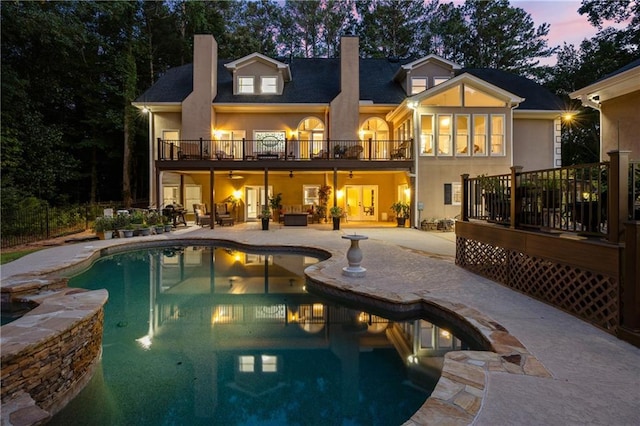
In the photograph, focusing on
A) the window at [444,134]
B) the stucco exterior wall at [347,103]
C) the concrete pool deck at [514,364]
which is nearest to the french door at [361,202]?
the stucco exterior wall at [347,103]

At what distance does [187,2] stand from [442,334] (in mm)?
27649

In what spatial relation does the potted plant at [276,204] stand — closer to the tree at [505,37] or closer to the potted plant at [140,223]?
the potted plant at [140,223]

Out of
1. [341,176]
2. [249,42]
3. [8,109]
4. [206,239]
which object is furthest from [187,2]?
[206,239]

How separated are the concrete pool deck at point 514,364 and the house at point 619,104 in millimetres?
4296

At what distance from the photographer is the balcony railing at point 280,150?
50.3 ft

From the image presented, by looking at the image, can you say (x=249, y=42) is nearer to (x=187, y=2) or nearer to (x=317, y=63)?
(x=187, y=2)

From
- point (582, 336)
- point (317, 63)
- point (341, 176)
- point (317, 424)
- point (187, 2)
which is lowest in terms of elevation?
point (317, 424)

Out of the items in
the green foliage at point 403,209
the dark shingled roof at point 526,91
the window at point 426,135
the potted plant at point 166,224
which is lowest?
the potted plant at point 166,224

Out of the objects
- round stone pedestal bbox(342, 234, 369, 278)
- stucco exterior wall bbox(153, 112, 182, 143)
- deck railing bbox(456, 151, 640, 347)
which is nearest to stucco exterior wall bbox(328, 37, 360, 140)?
stucco exterior wall bbox(153, 112, 182, 143)

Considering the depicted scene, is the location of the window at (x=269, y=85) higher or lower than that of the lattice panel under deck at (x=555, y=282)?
higher

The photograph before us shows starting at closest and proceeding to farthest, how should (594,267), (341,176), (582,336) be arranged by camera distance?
1. (582,336)
2. (594,267)
3. (341,176)

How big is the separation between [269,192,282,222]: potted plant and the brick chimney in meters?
→ 4.51

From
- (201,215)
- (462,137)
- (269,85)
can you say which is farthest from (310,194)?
(462,137)

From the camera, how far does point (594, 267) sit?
422cm
